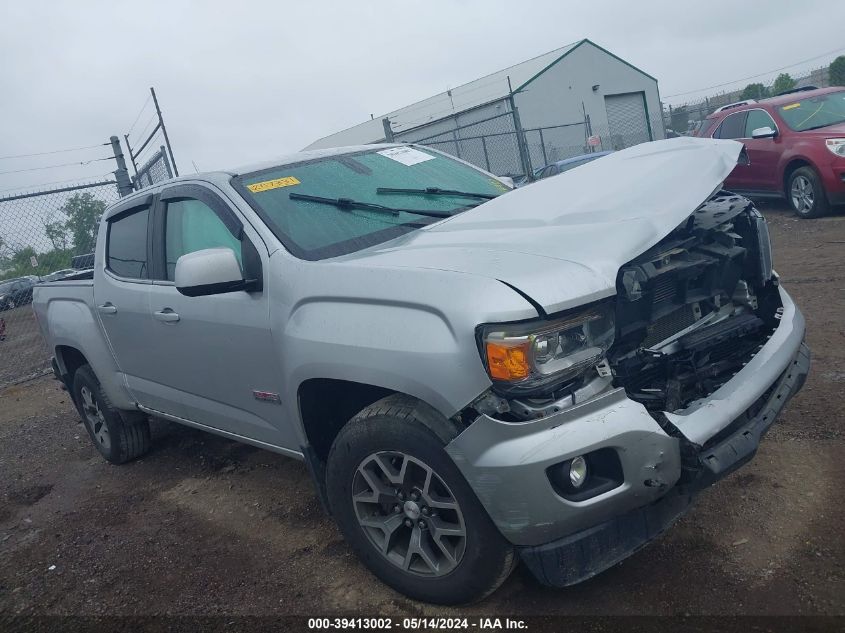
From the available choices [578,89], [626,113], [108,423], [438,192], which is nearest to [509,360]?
[438,192]

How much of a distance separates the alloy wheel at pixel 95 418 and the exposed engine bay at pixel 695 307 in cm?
390

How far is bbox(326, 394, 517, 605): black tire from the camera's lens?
8.05ft

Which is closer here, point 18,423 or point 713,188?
point 713,188

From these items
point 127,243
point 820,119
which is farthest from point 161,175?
point 820,119

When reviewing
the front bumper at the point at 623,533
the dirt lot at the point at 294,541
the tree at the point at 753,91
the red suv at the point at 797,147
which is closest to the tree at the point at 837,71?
the tree at the point at 753,91

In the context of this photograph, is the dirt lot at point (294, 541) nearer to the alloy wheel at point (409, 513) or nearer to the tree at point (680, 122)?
the alloy wheel at point (409, 513)

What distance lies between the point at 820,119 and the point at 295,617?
9597mm

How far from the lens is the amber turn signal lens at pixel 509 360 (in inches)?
89.7

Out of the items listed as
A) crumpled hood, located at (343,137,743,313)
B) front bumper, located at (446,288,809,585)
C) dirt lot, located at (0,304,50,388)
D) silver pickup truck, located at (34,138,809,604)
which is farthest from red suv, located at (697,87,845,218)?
dirt lot, located at (0,304,50,388)

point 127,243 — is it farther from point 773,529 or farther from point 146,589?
point 773,529

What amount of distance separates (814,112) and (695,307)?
27.0ft

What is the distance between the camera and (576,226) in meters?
2.75

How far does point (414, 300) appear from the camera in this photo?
8.13 ft

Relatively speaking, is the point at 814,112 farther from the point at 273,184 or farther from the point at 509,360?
the point at 509,360
